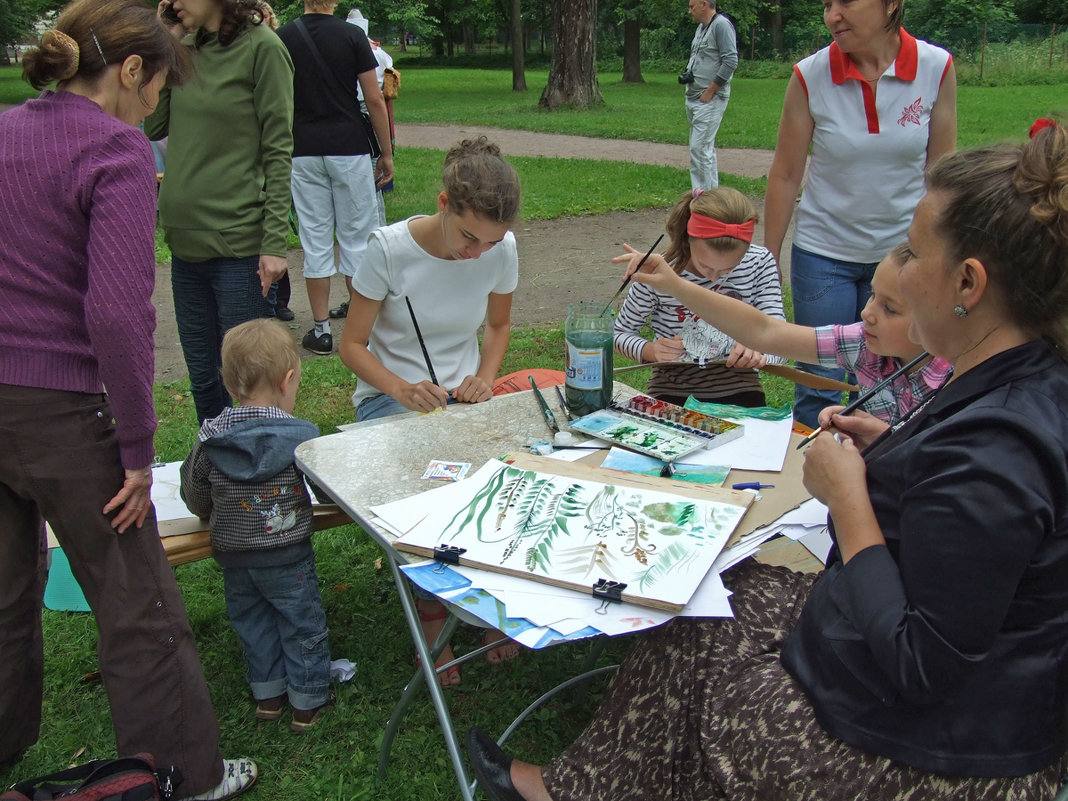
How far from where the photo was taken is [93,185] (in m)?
1.72

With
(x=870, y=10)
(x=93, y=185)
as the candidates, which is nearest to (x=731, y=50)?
(x=870, y=10)

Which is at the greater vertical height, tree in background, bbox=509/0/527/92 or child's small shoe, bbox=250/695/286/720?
tree in background, bbox=509/0/527/92

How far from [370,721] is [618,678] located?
1.10 meters

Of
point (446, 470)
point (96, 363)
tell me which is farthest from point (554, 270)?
point (96, 363)

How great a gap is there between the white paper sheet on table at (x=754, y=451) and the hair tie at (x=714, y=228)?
85 centimetres

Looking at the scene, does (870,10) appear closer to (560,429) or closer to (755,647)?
(560,429)

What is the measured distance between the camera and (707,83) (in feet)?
28.6

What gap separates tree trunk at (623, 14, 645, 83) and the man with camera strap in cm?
2133

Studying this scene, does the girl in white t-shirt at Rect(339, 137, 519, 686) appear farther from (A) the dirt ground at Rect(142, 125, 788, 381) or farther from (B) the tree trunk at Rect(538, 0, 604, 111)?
(B) the tree trunk at Rect(538, 0, 604, 111)

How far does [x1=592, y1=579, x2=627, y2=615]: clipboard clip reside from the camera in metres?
1.46

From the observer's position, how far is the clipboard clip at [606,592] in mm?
1460

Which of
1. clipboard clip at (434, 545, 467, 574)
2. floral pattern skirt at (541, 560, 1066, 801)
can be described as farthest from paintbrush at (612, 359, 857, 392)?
clipboard clip at (434, 545, 467, 574)

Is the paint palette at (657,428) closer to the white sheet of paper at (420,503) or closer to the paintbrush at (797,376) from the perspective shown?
the paintbrush at (797,376)

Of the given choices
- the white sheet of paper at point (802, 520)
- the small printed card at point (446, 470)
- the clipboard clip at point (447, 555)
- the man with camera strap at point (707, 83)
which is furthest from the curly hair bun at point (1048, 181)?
the man with camera strap at point (707, 83)
